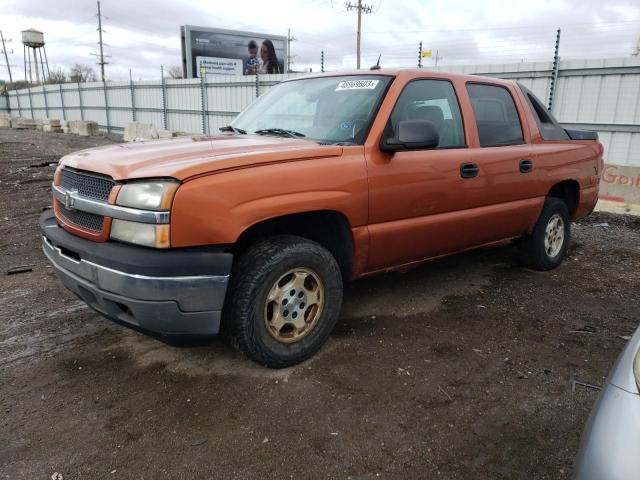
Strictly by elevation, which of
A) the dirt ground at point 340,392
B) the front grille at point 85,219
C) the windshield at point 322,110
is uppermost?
the windshield at point 322,110

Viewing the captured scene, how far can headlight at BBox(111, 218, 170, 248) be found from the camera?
8.03ft

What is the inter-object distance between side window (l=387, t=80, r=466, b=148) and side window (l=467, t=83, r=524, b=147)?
0.85 ft

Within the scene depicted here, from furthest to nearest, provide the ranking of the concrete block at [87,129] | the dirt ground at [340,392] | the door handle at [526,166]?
the concrete block at [87,129], the door handle at [526,166], the dirt ground at [340,392]

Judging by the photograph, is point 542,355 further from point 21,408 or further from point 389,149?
point 21,408

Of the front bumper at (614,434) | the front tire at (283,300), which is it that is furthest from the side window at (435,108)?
the front bumper at (614,434)

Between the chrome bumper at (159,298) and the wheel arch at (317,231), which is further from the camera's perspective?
the wheel arch at (317,231)

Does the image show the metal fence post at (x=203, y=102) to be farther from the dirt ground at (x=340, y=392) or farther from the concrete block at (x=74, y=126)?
the dirt ground at (x=340, y=392)

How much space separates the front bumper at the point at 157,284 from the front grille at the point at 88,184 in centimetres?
28

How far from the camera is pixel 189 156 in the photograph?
2760mm

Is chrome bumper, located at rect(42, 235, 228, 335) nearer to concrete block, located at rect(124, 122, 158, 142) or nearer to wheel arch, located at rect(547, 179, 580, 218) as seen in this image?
wheel arch, located at rect(547, 179, 580, 218)

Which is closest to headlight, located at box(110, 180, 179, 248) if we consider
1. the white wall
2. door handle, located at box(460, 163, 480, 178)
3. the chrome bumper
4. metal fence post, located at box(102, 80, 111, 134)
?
the chrome bumper

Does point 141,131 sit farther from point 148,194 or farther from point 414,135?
point 148,194

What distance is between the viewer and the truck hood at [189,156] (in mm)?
2562

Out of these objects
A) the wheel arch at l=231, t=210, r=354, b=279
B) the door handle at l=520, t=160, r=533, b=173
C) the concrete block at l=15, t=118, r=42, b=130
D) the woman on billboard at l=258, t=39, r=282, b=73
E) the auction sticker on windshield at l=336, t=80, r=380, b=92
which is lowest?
the concrete block at l=15, t=118, r=42, b=130
